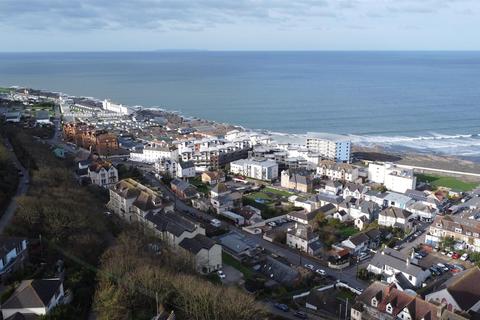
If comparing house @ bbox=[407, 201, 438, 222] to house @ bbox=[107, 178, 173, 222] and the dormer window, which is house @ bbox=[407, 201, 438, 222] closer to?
the dormer window

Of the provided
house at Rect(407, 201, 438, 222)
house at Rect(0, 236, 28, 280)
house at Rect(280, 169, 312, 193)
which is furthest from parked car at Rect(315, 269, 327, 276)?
house at Rect(0, 236, 28, 280)

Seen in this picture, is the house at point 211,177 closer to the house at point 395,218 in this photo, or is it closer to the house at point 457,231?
the house at point 395,218

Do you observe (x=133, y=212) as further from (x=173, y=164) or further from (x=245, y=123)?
(x=245, y=123)

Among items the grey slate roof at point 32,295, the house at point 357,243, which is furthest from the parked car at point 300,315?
the grey slate roof at point 32,295

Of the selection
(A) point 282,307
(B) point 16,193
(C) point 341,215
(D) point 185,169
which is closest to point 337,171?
(C) point 341,215

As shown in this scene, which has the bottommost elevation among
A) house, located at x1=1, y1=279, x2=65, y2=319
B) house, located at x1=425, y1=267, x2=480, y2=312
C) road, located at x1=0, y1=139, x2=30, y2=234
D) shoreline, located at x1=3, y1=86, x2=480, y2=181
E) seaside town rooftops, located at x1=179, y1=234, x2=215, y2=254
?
shoreline, located at x1=3, y1=86, x2=480, y2=181

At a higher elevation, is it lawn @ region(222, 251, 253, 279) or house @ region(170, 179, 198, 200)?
house @ region(170, 179, 198, 200)

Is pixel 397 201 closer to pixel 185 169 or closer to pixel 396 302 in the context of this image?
pixel 396 302
